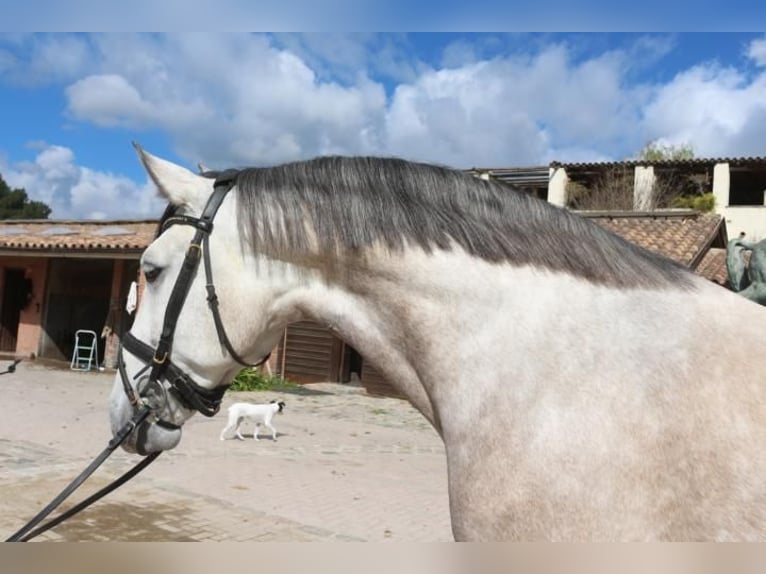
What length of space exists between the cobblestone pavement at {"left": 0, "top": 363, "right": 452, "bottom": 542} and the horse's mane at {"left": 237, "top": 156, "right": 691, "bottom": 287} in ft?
11.0

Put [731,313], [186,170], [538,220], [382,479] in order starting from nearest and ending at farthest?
[731,313] < [538,220] < [186,170] < [382,479]

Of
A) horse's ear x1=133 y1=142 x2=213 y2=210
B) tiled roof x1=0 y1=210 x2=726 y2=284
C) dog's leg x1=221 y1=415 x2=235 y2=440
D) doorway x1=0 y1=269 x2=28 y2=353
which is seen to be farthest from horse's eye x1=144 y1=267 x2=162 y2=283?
doorway x1=0 y1=269 x2=28 y2=353

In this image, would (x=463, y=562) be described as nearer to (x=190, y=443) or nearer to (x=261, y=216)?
(x=261, y=216)

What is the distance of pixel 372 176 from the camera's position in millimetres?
1562

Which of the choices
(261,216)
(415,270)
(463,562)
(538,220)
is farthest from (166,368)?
(538,220)

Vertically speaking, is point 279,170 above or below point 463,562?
above

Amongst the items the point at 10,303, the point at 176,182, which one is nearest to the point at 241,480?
the point at 176,182

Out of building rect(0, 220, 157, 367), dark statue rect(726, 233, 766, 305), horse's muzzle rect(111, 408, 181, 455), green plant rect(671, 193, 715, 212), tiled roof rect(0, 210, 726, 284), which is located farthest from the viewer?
green plant rect(671, 193, 715, 212)

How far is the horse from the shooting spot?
118 centimetres

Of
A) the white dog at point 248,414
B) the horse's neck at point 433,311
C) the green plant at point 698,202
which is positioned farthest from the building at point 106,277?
the horse's neck at point 433,311

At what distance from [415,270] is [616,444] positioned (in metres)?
0.59

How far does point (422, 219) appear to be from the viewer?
4.90 ft

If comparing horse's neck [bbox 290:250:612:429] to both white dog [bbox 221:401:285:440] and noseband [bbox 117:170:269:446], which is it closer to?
noseband [bbox 117:170:269:446]

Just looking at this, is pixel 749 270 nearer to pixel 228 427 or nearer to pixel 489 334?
pixel 489 334
